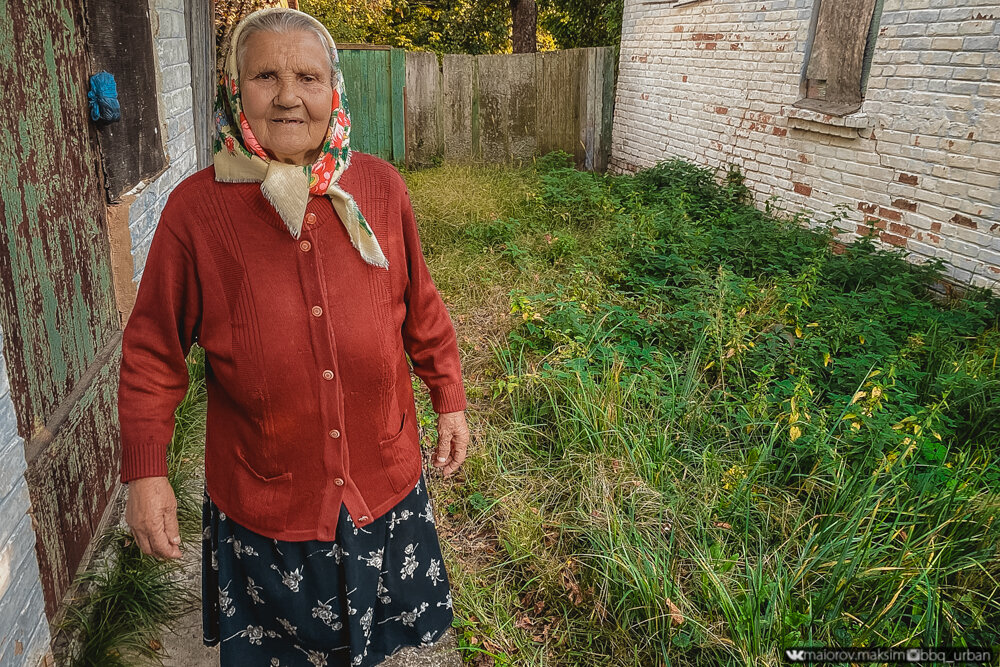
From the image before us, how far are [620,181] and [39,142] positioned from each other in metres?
6.47

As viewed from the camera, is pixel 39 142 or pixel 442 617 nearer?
pixel 442 617

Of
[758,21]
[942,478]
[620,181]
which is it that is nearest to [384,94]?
[620,181]

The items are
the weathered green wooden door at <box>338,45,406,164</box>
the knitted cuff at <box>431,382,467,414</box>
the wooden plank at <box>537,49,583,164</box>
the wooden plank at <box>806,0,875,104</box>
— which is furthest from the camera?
the wooden plank at <box>537,49,583,164</box>

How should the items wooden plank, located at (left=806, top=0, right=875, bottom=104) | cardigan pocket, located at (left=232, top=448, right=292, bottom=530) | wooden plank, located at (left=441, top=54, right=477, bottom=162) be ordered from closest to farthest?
cardigan pocket, located at (left=232, top=448, right=292, bottom=530) → wooden plank, located at (left=806, top=0, right=875, bottom=104) → wooden plank, located at (left=441, top=54, right=477, bottom=162)

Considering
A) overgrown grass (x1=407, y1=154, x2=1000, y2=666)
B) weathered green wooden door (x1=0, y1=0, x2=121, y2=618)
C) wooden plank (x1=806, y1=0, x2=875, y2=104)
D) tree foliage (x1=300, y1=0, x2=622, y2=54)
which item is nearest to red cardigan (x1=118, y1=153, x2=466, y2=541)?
weathered green wooden door (x1=0, y1=0, x2=121, y2=618)

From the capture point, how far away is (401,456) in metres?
1.74

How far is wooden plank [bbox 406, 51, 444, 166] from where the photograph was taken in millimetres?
8789

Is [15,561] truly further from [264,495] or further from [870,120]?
[870,120]

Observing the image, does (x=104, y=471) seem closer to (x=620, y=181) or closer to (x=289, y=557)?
(x=289, y=557)

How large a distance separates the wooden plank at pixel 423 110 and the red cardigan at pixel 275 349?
25.3ft

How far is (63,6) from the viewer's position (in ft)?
7.79

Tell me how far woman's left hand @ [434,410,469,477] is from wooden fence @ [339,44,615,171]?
25.0 feet

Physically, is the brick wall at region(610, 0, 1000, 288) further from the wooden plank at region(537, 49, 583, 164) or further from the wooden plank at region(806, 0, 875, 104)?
the wooden plank at region(537, 49, 583, 164)

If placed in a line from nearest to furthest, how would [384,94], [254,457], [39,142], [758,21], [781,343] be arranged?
[254,457], [39,142], [781,343], [758,21], [384,94]
